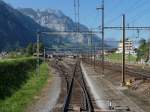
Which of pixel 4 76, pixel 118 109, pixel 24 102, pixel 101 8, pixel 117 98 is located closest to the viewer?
pixel 118 109

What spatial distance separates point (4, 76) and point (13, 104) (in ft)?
46.2

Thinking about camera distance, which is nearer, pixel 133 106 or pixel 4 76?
pixel 133 106

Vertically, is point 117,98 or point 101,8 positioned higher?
point 101,8

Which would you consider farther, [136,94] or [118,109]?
[136,94]

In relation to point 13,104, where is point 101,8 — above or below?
above

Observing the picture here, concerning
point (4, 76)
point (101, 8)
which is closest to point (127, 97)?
point (4, 76)

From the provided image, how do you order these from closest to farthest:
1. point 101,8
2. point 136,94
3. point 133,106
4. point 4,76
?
point 133,106
point 136,94
point 4,76
point 101,8

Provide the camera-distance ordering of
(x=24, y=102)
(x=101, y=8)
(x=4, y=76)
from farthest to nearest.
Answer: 1. (x=101, y=8)
2. (x=4, y=76)
3. (x=24, y=102)

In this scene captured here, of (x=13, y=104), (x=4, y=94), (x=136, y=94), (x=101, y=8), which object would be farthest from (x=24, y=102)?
(x=101, y=8)

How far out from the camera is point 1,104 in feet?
96.5

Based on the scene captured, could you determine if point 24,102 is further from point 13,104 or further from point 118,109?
point 118,109

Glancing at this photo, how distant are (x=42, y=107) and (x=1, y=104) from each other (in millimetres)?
2564

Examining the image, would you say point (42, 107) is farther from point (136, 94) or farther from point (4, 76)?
point (4, 76)

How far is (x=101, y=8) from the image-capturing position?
80.4 meters
